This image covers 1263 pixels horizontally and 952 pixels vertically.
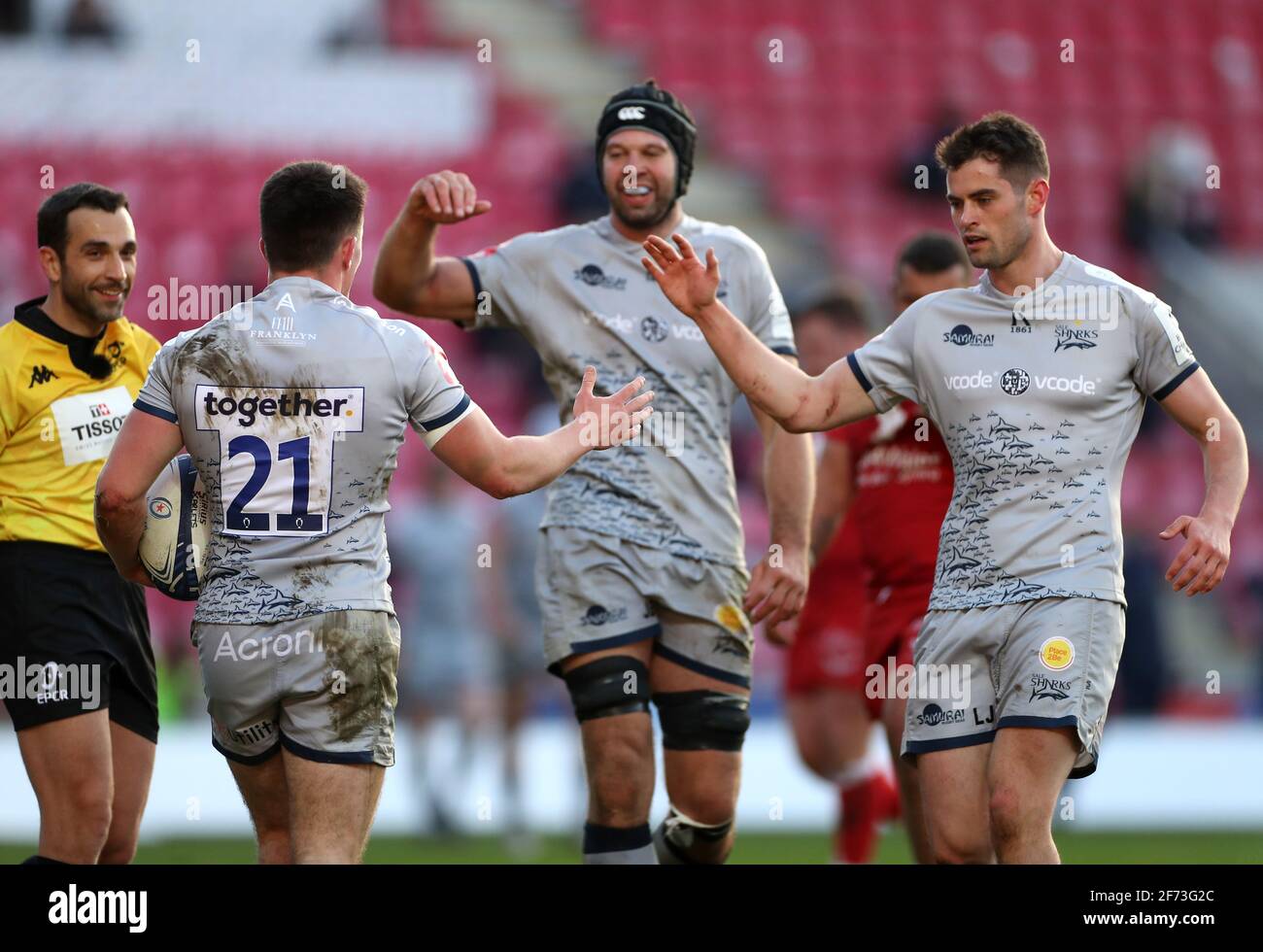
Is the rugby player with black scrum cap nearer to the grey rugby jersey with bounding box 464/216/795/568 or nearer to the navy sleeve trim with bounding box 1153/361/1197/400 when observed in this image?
the grey rugby jersey with bounding box 464/216/795/568

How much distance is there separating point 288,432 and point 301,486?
153mm

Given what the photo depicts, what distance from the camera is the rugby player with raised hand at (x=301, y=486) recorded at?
489cm

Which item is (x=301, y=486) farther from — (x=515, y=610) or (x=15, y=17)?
(x=15, y=17)

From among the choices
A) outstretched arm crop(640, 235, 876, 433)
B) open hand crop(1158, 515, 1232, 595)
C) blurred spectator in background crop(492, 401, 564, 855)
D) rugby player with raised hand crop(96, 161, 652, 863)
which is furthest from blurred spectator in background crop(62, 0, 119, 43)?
open hand crop(1158, 515, 1232, 595)

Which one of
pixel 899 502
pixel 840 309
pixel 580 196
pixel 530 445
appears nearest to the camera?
pixel 530 445

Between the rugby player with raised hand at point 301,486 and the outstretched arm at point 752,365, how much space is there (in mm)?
871

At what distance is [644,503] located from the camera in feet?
20.9

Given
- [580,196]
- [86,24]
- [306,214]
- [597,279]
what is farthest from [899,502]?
[86,24]

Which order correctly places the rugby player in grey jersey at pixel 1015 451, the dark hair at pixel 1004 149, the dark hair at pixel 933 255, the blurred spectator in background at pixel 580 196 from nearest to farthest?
1. the rugby player in grey jersey at pixel 1015 451
2. the dark hair at pixel 1004 149
3. the dark hair at pixel 933 255
4. the blurred spectator in background at pixel 580 196

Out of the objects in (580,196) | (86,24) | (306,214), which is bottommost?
(306,214)

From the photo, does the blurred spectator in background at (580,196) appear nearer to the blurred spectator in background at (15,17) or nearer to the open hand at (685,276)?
the blurred spectator in background at (15,17)

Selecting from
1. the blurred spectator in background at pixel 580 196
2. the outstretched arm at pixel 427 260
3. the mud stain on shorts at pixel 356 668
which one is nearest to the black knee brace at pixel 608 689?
the mud stain on shorts at pixel 356 668
